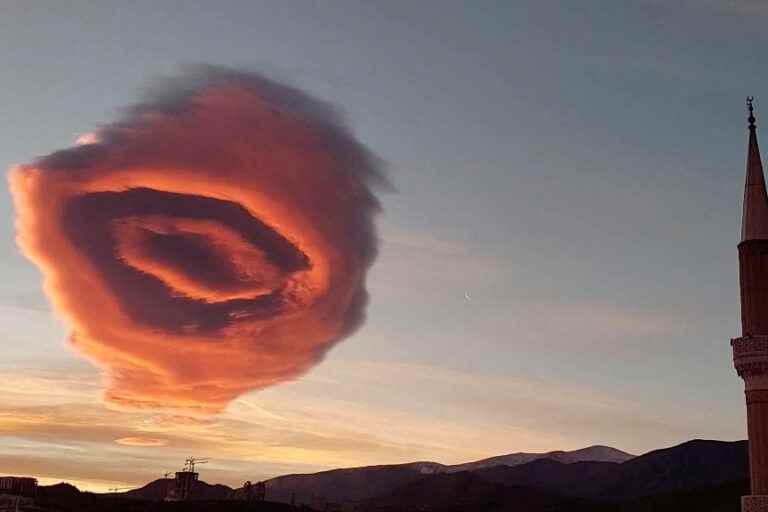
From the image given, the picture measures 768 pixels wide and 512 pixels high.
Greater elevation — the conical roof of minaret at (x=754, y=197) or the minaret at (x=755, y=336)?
the conical roof of minaret at (x=754, y=197)

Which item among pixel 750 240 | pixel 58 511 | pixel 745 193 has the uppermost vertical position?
pixel 745 193

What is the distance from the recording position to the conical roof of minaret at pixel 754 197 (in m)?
44.9

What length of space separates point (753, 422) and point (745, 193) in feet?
37.4

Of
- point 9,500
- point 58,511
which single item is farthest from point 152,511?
point 9,500

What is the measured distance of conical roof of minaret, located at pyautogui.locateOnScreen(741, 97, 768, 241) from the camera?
147 ft

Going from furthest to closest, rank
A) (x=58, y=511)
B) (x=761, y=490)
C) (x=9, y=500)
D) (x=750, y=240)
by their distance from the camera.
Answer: (x=58, y=511)
(x=9, y=500)
(x=750, y=240)
(x=761, y=490)

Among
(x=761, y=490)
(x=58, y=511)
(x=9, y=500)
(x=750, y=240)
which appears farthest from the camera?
(x=58, y=511)

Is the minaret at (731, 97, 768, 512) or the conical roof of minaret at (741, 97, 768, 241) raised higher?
the conical roof of minaret at (741, 97, 768, 241)

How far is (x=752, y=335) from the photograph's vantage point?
43.6 m

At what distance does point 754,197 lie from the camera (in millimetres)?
45844

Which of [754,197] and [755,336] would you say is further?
[754,197]

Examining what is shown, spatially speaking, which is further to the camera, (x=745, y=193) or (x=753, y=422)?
(x=745, y=193)

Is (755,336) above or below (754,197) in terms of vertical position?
below

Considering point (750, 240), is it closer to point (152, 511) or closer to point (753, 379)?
point (753, 379)
